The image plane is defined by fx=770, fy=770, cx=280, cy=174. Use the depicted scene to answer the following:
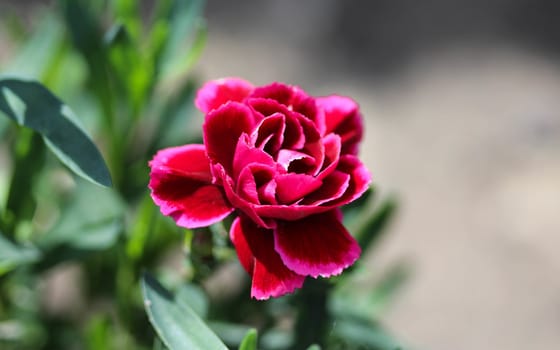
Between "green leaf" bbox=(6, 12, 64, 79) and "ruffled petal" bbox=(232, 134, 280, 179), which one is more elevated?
"ruffled petal" bbox=(232, 134, 280, 179)

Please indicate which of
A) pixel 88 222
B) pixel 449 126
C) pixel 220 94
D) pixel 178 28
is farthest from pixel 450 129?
pixel 220 94

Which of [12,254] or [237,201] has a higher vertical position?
[237,201]

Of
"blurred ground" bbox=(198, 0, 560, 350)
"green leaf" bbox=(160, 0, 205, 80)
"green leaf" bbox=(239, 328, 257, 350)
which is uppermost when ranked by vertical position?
"green leaf" bbox=(160, 0, 205, 80)

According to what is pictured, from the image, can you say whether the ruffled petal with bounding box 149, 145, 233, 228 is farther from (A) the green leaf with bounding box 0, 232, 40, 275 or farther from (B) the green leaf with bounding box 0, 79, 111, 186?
(A) the green leaf with bounding box 0, 232, 40, 275

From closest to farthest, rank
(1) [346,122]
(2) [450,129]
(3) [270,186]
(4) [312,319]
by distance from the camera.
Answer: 1. (3) [270,186]
2. (1) [346,122]
3. (4) [312,319]
4. (2) [450,129]

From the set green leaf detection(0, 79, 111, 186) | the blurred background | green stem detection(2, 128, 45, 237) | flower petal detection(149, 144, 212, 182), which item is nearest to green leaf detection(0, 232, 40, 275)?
green stem detection(2, 128, 45, 237)

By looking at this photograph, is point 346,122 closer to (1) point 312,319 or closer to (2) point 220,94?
(2) point 220,94

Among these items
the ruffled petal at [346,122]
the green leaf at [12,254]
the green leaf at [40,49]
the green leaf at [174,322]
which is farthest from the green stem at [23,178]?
the ruffled petal at [346,122]

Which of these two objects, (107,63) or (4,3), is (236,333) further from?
(4,3)

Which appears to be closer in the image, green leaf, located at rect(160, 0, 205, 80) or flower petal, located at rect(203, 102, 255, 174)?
flower petal, located at rect(203, 102, 255, 174)
